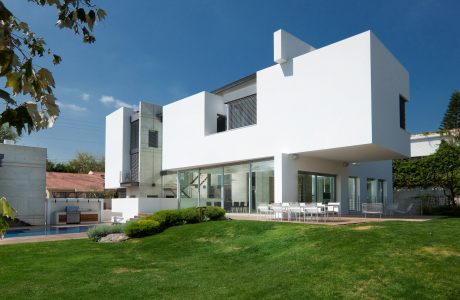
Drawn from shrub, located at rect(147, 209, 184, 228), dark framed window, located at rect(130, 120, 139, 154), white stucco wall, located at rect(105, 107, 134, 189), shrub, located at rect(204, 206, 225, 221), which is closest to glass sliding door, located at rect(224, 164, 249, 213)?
shrub, located at rect(204, 206, 225, 221)

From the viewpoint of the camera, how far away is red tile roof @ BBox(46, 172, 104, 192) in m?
39.5

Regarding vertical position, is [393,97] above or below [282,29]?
below

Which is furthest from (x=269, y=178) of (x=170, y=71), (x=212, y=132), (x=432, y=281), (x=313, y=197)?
(x=432, y=281)

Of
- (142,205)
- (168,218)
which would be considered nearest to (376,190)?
(142,205)

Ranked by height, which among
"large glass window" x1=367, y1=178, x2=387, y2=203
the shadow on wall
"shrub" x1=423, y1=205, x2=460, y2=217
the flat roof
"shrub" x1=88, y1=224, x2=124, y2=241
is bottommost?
"shrub" x1=88, y1=224, x2=124, y2=241

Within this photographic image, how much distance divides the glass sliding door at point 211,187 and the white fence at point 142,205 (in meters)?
2.66

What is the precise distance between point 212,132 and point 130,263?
45.8 ft

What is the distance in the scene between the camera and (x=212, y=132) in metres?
25.2

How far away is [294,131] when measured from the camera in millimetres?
19578

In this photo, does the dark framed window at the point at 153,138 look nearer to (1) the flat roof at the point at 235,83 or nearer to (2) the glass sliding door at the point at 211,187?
(2) the glass sliding door at the point at 211,187

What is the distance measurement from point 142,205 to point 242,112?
912 cm

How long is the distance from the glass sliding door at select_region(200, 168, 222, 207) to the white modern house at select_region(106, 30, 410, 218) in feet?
0.21

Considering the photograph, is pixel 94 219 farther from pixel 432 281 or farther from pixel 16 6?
pixel 16 6

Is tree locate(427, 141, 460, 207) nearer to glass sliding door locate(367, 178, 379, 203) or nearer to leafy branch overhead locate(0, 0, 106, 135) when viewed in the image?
glass sliding door locate(367, 178, 379, 203)
